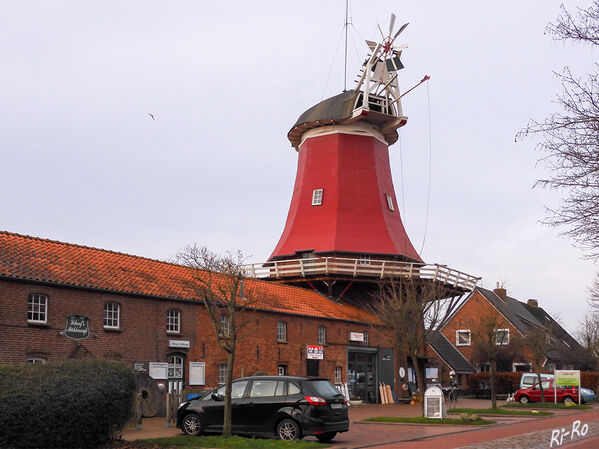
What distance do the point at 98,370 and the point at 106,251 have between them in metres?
14.3

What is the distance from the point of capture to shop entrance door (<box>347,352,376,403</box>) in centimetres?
3712

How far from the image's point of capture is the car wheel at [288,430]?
1644 centimetres

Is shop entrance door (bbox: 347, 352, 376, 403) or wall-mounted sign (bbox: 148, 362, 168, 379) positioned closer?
wall-mounted sign (bbox: 148, 362, 168, 379)

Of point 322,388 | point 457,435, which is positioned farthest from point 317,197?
point 322,388

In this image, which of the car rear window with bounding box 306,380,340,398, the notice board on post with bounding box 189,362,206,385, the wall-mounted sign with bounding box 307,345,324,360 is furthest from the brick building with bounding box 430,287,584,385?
the car rear window with bounding box 306,380,340,398

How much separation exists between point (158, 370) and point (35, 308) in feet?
16.7

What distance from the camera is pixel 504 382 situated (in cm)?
4928

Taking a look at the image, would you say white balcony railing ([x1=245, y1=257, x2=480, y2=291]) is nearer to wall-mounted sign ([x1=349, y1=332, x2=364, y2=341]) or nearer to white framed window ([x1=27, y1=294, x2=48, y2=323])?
wall-mounted sign ([x1=349, y1=332, x2=364, y2=341])

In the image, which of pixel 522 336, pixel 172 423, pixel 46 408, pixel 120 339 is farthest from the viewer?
pixel 522 336

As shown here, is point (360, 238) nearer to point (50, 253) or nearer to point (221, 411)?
point (50, 253)

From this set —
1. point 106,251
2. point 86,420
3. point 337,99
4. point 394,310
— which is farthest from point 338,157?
point 86,420

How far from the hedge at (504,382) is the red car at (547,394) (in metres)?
9.91

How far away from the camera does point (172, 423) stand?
2214cm

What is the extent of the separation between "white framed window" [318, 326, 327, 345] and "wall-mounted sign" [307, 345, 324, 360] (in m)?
0.75
